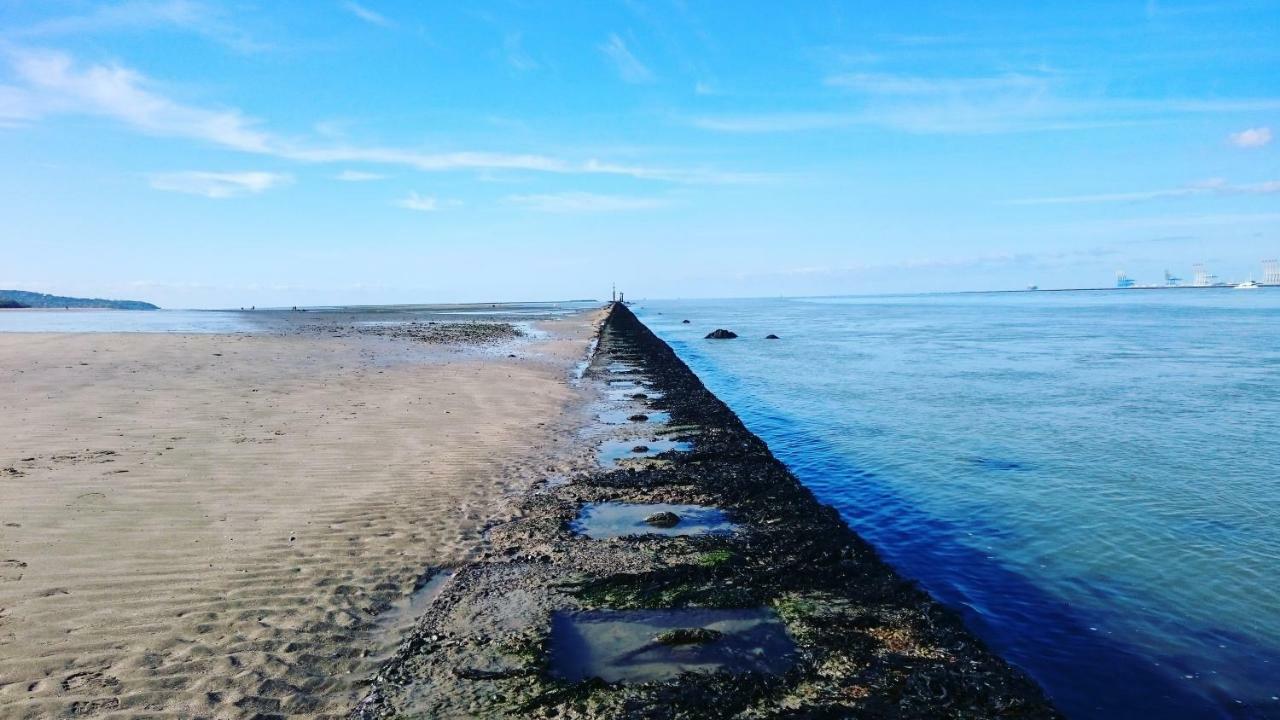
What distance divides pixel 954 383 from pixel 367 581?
25.1 m

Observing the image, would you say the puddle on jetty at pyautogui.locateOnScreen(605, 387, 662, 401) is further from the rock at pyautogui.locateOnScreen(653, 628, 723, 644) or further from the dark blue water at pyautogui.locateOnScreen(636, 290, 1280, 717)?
the rock at pyautogui.locateOnScreen(653, 628, 723, 644)

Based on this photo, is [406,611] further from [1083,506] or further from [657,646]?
[1083,506]

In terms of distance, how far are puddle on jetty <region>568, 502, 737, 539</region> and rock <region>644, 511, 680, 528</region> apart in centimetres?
4

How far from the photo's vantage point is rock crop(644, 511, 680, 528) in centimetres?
948

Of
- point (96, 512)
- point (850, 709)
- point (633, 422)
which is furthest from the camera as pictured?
point (633, 422)

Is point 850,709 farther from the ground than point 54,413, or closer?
closer

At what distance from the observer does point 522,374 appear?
84.3 ft

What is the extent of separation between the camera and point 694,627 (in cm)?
657

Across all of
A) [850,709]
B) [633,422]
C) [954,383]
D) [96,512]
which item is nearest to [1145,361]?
[954,383]

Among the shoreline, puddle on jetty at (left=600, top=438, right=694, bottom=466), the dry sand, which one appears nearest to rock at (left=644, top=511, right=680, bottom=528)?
the shoreline

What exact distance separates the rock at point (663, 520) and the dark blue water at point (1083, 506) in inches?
121

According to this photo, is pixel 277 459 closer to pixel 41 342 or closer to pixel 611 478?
pixel 611 478

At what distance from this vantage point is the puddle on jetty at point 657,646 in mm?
5840

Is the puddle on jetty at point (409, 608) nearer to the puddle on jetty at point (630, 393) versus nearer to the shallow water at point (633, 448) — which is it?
the shallow water at point (633, 448)
